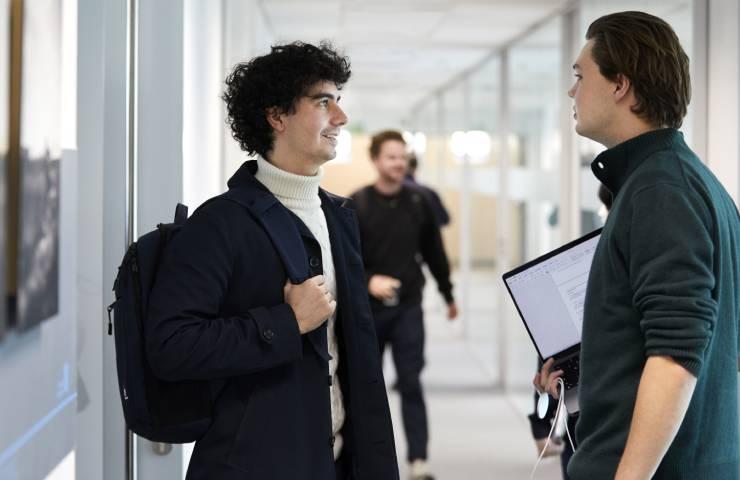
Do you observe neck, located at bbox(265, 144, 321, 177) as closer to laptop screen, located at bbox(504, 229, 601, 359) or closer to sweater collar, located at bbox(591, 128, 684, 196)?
laptop screen, located at bbox(504, 229, 601, 359)

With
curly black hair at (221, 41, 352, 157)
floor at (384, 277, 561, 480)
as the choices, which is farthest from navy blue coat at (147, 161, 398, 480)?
floor at (384, 277, 561, 480)

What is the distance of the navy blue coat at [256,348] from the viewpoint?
2.04 meters

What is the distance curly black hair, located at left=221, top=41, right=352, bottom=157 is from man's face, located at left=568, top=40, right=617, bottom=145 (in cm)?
61

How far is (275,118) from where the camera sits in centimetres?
236

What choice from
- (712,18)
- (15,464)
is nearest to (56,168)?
(15,464)

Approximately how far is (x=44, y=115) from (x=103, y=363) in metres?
0.80

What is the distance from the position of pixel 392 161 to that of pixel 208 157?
2.18m

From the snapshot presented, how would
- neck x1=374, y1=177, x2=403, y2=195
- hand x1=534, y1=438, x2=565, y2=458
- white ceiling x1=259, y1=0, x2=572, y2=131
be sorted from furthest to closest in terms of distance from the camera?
white ceiling x1=259, y1=0, x2=572, y2=131, neck x1=374, y1=177, x2=403, y2=195, hand x1=534, y1=438, x2=565, y2=458

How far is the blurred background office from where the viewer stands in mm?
1961

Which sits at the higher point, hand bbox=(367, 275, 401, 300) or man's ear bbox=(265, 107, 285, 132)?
man's ear bbox=(265, 107, 285, 132)

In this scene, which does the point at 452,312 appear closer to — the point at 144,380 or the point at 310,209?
the point at 310,209

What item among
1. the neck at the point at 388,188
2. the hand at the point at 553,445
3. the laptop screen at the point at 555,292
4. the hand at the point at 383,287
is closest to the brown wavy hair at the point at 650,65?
the laptop screen at the point at 555,292

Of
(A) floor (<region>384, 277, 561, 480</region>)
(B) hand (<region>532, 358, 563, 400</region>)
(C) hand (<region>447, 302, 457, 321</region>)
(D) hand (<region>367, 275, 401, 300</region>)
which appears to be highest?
(B) hand (<region>532, 358, 563, 400</region>)

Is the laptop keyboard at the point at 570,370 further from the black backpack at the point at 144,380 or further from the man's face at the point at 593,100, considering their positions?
the black backpack at the point at 144,380
